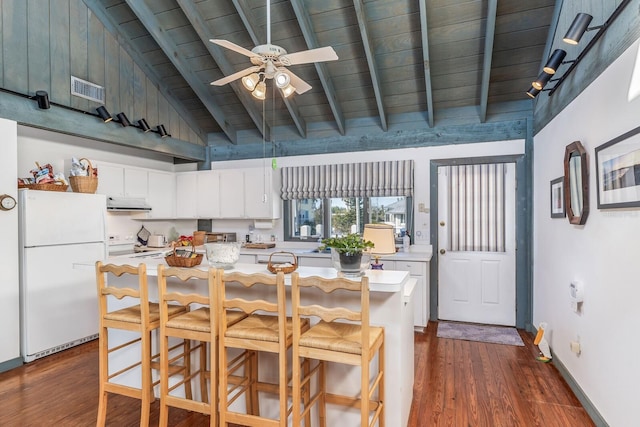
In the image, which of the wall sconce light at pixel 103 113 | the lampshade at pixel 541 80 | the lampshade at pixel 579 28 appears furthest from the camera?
the wall sconce light at pixel 103 113

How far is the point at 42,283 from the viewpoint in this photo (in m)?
Answer: 3.60

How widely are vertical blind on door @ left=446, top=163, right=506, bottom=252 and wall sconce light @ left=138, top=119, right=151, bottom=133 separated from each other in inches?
156

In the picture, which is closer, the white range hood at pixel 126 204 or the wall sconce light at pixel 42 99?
the wall sconce light at pixel 42 99

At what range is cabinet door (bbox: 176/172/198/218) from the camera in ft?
18.7

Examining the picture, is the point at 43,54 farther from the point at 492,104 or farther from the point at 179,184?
the point at 492,104

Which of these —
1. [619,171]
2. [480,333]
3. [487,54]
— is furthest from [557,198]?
[480,333]

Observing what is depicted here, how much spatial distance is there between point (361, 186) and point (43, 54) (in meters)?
3.82

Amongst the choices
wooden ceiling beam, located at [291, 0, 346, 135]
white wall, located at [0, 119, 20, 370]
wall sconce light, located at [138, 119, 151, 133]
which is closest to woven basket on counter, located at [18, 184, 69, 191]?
white wall, located at [0, 119, 20, 370]

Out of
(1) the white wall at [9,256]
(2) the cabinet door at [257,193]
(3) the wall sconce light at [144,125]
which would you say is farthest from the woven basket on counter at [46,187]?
(2) the cabinet door at [257,193]

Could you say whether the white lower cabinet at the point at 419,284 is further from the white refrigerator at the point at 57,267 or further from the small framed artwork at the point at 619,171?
the white refrigerator at the point at 57,267

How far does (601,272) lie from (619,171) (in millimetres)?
707

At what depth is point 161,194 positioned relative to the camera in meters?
5.50

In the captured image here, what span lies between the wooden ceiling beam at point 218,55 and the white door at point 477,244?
2.66 m

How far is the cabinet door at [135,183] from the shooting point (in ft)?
16.1
